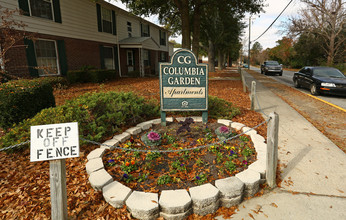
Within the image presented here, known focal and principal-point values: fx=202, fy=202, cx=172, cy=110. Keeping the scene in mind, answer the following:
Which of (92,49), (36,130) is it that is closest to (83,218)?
(36,130)

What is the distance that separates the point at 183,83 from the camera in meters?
4.59

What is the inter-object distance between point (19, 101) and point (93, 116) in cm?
191

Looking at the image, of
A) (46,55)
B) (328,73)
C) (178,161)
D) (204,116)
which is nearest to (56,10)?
(46,55)

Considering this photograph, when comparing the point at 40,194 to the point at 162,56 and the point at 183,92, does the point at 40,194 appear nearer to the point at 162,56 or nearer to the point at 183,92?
the point at 183,92

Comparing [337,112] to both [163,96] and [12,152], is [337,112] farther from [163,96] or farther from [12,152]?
[12,152]

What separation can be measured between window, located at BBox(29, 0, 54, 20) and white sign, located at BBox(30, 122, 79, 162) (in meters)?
11.2

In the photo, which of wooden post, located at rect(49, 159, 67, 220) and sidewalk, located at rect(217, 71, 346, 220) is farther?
sidewalk, located at rect(217, 71, 346, 220)

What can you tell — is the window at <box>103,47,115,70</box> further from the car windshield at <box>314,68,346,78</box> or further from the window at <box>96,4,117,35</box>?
the car windshield at <box>314,68,346,78</box>

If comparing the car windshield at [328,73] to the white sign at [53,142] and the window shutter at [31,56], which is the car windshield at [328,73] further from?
the window shutter at [31,56]

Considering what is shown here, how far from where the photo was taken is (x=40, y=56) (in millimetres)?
10781

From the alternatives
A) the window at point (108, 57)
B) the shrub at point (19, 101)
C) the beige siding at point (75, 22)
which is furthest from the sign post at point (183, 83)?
the window at point (108, 57)

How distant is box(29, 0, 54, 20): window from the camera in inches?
400

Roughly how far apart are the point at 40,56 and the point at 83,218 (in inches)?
440

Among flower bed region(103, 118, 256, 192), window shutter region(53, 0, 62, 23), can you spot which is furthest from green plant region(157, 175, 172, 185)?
window shutter region(53, 0, 62, 23)
